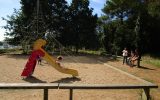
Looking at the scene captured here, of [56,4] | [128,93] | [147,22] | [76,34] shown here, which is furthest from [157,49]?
[128,93]

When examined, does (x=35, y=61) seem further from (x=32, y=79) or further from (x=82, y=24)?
(x=82, y=24)

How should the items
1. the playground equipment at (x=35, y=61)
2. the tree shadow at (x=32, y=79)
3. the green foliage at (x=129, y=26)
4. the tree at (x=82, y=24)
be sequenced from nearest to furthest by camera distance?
the tree shadow at (x=32, y=79), the playground equipment at (x=35, y=61), the green foliage at (x=129, y=26), the tree at (x=82, y=24)

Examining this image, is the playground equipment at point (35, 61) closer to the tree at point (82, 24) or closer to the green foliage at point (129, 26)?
the green foliage at point (129, 26)

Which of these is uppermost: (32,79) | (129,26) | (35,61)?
(129,26)

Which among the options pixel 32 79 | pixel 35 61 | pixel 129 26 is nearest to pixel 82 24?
pixel 129 26

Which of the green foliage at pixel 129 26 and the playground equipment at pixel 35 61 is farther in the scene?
the green foliage at pixel 129 26

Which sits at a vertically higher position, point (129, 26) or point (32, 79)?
point (129, 26)

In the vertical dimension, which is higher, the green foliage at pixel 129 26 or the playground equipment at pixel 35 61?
the green foliage at pixel 129 26

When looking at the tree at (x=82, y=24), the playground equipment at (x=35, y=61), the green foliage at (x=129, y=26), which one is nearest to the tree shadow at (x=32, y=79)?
the playground equipment at (x=35, y=61)

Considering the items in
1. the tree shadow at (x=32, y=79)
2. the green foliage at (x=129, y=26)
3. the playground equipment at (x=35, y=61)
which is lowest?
the tree shadow at (x=32, y=79)

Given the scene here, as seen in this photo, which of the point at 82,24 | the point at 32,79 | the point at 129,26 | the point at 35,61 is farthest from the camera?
the point at 129,26

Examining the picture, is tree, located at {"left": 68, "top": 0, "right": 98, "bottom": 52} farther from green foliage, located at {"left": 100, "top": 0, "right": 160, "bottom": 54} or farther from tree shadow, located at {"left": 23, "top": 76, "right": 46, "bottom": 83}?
tree shadow, located at {"left": 23, "top": 76, "right": 46, "bottom": 83}

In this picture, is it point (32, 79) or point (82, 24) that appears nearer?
point (32, 79)

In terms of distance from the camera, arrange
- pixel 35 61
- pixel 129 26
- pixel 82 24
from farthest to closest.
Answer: pixel 129 26 → pixel 82 24 → pixel 35 61
